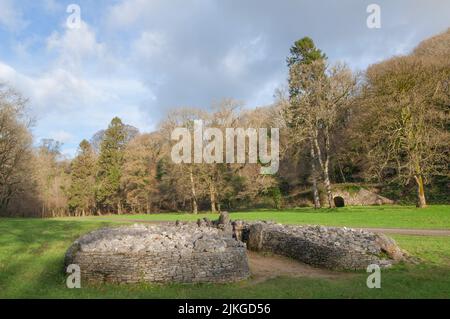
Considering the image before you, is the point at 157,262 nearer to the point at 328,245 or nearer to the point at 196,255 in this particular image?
the point at 196,255

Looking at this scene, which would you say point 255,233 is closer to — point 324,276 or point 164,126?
point 324,276

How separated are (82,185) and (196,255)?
5236 cm

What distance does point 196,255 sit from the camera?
11164 millimetres

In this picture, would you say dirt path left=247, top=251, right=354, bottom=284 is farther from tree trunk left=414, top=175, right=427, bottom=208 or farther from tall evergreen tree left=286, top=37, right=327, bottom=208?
tall evergreen tree left=286, top=37, right=327, bottom=208

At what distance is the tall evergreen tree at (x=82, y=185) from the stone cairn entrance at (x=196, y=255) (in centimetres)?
4902

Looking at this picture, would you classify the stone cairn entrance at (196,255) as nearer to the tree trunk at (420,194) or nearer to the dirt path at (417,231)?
the dirt path at (417,231)

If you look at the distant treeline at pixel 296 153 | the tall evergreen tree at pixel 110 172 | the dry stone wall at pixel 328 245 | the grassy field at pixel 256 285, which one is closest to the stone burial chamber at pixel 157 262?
the grassy field at pixel 256 285

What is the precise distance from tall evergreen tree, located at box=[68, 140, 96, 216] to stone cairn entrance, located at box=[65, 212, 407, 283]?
161 feet

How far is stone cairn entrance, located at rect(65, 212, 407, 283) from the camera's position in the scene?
1077cm

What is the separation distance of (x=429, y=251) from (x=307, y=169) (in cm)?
3390

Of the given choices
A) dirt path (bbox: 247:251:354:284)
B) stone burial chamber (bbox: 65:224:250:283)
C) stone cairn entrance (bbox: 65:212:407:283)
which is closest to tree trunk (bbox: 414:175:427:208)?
stone cairn entrance (bbox: 65:212:407:283)

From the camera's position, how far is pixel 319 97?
3634 centimetres

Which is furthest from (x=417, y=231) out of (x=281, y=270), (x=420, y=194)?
(x=420, y=194)

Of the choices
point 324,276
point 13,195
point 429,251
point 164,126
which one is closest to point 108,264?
point 324,276
